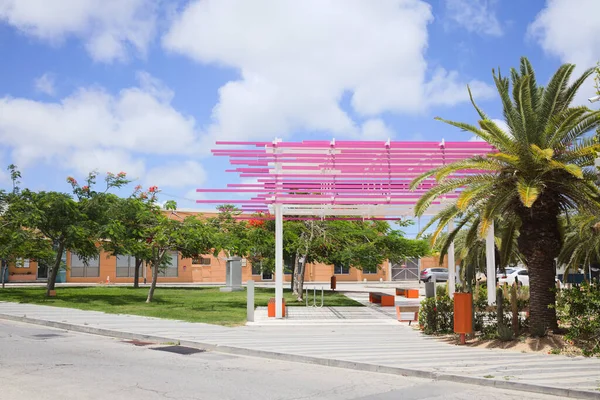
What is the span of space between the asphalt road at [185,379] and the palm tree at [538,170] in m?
4.57

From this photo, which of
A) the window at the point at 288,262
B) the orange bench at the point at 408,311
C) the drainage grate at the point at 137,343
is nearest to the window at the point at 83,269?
the window at the point at 288,262

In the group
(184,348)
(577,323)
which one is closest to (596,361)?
(577,323)

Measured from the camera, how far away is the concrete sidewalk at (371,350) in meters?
9.04

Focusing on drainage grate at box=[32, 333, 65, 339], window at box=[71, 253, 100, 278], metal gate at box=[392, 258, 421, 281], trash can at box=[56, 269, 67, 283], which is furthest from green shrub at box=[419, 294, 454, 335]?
metal gate at box=[392, 258, 421, 281]

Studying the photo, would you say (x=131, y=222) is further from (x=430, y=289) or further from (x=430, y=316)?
(x=430, y=316)

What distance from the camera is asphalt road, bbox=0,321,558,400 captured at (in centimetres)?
781

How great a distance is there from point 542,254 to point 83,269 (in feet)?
153

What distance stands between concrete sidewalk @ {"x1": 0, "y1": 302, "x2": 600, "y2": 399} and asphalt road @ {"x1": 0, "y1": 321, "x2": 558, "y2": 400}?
383 mm

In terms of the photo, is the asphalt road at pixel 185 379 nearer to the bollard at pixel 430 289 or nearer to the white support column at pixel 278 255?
the white support column at pixel 278 255

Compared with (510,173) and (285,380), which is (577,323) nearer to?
(510,173)

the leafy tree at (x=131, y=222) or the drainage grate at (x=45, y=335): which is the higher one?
the leafy tree at (x=131, y=222)

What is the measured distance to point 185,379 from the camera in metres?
8.88

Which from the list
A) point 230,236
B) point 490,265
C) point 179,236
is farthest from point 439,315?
point 230,236

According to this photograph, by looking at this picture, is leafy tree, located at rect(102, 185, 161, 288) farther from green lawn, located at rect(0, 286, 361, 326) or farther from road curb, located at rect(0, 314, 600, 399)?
road curb, located at rect(0, 314, 600, 399)
